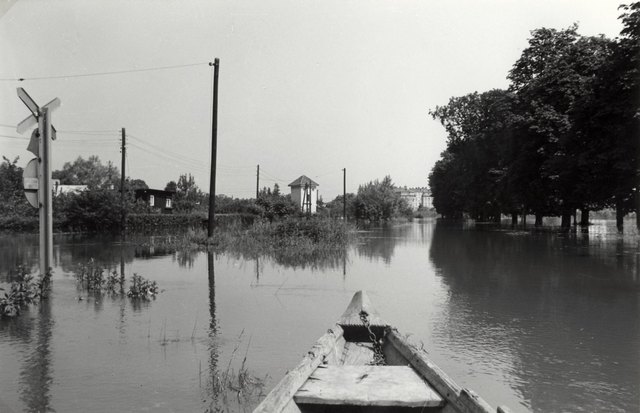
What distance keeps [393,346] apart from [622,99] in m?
23.4

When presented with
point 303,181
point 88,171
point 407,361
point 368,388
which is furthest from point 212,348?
point 88,171

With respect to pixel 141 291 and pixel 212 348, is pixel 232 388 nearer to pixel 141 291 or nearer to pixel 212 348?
pixel 212 348

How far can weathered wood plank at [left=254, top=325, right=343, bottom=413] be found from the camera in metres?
3.67

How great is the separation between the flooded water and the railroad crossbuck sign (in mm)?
1575

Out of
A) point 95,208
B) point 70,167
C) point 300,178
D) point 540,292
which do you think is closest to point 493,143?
point 95,208

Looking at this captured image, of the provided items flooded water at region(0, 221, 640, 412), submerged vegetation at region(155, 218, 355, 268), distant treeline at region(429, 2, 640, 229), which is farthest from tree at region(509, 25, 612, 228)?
flooded water at region(0, 221, 640, 412)

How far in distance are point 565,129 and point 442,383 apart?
102ft

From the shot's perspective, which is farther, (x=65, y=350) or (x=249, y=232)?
(x=249, y=232)

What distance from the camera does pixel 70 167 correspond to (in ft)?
315

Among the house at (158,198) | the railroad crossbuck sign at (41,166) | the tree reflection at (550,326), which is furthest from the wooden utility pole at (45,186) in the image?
Result: the house at (158,198)

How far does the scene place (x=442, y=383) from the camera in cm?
423

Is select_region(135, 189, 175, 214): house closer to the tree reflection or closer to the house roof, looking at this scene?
the house roof

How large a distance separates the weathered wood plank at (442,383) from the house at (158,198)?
60.4 metres

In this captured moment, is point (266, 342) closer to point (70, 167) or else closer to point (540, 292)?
point (540, 292)
